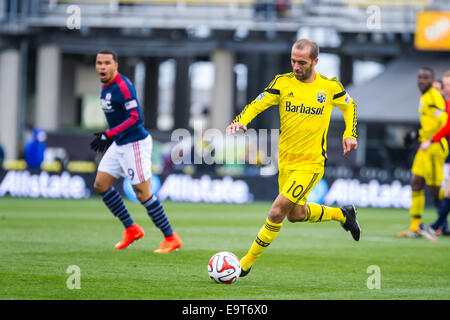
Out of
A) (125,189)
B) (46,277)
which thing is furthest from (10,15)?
(46,277)

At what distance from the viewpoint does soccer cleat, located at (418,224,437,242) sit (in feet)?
41.0

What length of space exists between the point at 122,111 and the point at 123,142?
1.20 feet

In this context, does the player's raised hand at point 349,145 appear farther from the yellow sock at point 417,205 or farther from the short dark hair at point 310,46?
the yellow sock at point 417,205

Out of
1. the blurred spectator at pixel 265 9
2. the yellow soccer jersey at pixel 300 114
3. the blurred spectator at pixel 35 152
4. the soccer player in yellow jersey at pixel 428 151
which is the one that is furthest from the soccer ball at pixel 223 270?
the blurred spectator at pixel 265 9

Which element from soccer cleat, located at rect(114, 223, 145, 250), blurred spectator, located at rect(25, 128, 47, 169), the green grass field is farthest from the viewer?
blurred spectator, located at rect(25, 128, 47, 169)

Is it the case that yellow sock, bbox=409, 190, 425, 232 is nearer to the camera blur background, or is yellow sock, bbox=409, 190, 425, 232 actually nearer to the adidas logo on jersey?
the adidas logo on jersey

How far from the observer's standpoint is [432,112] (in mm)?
12281

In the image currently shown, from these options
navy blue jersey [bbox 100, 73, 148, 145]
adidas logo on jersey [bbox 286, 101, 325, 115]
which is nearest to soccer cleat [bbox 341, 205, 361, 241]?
adidas logo on jersey [bbox 286, 101, 325, 115]

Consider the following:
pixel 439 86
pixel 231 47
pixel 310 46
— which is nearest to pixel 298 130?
pixel 310 46

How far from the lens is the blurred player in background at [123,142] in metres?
9.68

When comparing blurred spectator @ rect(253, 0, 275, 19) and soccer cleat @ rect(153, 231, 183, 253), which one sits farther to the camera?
blurred spectator @ rect(253, 0, 275, 19)

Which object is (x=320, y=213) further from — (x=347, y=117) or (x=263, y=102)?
(x=263, y=102)

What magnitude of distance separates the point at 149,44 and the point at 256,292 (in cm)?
2620

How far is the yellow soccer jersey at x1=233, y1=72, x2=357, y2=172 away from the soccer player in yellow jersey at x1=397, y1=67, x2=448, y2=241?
4519mm
